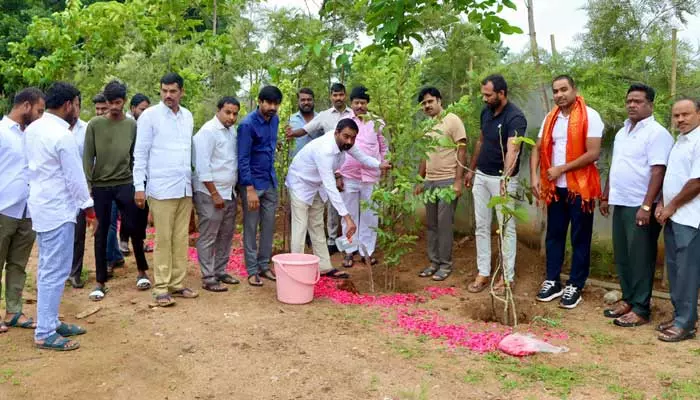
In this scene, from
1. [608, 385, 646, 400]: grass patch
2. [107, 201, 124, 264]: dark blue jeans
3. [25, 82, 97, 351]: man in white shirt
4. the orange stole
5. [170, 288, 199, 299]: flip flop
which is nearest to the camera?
[608, 385, 646, 400]: grass patch

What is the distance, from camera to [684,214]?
4.29 meters

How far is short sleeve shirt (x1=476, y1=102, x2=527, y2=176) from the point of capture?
5.20 meters

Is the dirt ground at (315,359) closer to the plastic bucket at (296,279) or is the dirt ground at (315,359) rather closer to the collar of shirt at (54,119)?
the plastic bucket at (296,279)

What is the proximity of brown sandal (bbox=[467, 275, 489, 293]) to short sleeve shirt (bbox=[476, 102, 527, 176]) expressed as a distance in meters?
1.01

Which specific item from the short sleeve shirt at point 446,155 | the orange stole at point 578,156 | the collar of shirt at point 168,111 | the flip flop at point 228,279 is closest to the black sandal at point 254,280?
the flip flop at point 228,279

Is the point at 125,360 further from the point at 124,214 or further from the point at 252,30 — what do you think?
the point at 252,30

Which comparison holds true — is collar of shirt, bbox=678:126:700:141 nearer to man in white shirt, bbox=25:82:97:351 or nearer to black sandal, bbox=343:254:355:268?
black sandal, bbox=343:254:355:268

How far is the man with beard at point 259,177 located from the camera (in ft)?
17.7

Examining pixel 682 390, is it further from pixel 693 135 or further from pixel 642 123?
pixel 642 123

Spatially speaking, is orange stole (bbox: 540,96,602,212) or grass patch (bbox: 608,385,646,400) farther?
orange stole (bbox: 540,96,602,212)

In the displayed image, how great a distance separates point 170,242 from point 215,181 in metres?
0.67

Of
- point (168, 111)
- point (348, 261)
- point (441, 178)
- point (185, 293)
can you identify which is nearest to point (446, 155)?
point (441, 178)

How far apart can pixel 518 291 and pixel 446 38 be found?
332cm

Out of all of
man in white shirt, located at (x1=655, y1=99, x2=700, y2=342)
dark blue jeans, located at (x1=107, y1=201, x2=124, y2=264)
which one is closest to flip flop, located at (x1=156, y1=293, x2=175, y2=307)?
dark blue jeans, located at (x1=107, y1=201, x2=124, y2=264)
